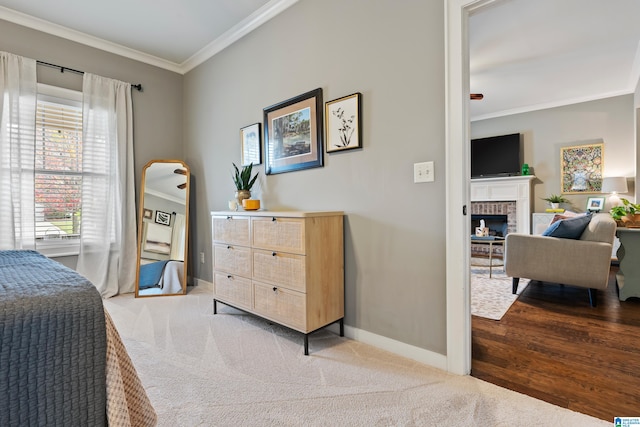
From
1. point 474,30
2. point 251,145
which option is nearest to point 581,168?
point 474,30

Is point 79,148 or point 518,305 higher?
point 79,148

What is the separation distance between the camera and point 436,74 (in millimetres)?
1697

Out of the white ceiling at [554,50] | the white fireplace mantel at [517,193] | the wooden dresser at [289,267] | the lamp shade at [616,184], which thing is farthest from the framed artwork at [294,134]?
the lamp shade at [616,184]

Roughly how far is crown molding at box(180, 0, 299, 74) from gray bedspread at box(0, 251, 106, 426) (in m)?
2.51

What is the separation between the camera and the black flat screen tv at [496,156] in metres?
5.54

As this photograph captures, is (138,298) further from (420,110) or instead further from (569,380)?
(569,380)

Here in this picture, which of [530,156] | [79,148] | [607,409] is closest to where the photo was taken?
[607,409]

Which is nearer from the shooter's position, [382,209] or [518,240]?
[382,209]

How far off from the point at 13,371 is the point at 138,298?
Result: 262 centimetres

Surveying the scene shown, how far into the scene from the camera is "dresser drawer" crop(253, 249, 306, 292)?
1880 millimetres

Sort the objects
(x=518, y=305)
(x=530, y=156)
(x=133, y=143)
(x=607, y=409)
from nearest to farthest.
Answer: (x=607, y=409) < (x=518, y=305) < (x=133, y=143) < (x=530, y=156)

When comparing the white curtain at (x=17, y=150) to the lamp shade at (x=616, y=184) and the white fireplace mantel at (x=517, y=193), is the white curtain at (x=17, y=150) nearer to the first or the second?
the white fireplace mantel at (x=517, y=193)

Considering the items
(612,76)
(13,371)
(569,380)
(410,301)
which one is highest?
(612,76)

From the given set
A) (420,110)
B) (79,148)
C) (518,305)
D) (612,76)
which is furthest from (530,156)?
(79,148)
